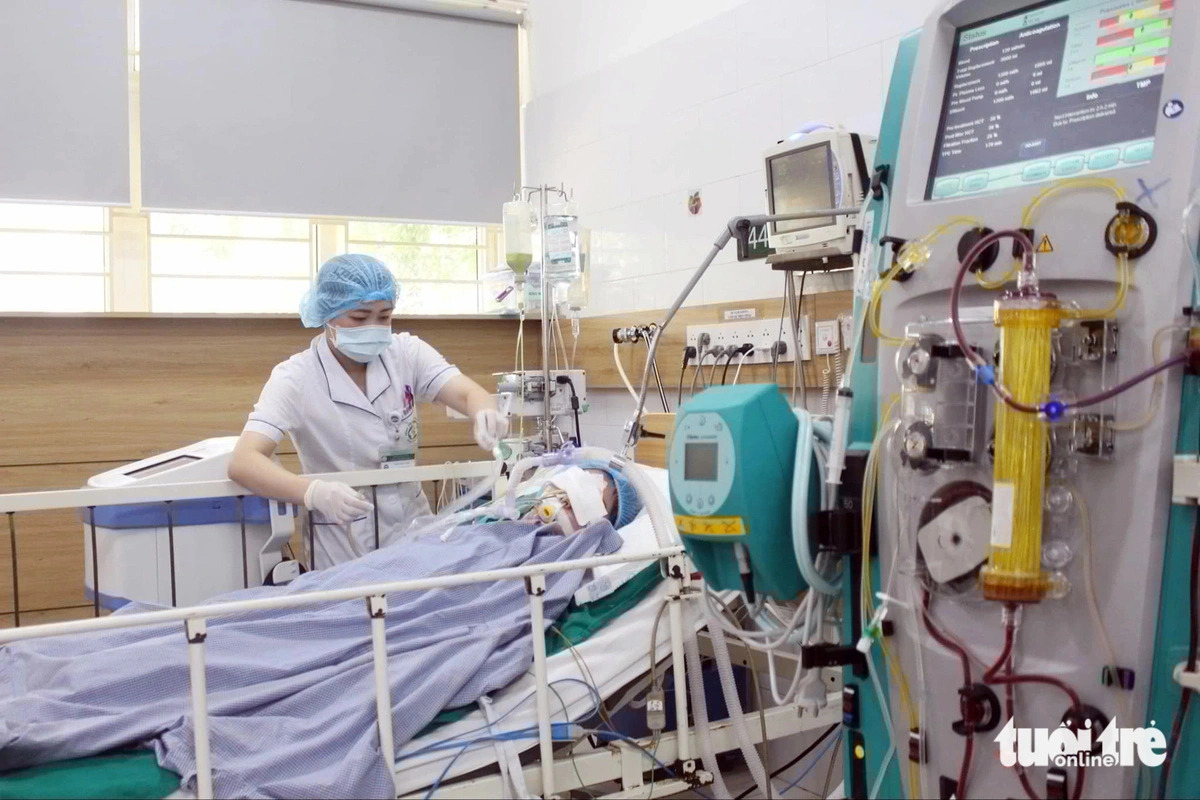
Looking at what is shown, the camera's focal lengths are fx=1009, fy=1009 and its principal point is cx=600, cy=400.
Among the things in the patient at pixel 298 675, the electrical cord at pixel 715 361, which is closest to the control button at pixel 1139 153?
the patient at pixel 298 675

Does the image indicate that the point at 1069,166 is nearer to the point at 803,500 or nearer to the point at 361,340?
the point at 803,500

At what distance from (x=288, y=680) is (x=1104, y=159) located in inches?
61.6

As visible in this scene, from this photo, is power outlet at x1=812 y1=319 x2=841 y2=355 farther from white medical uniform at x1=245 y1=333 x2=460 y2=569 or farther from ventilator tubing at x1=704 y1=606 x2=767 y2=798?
white medical uniform at x1=245 y1=333 x2=460 y2=569

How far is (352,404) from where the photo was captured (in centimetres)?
302

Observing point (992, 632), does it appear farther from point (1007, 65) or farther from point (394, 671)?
point (394, 671)

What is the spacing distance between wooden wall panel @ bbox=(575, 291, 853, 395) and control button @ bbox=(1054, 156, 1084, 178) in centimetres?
155

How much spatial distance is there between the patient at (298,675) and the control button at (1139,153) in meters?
1.32

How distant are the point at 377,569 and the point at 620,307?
6.88ft

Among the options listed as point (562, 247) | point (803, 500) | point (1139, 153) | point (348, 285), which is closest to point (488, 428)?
point (348, 285)

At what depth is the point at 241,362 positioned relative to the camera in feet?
13.6

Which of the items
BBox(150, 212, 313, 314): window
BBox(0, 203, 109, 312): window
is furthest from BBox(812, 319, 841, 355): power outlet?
BBox(0, 203, 109, 312): window

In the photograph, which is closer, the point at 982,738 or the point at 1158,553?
the point at 1158,553

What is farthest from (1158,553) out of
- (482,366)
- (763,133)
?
(482,366)

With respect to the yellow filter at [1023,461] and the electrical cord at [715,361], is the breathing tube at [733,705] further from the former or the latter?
the electrical cord at [715,361]
